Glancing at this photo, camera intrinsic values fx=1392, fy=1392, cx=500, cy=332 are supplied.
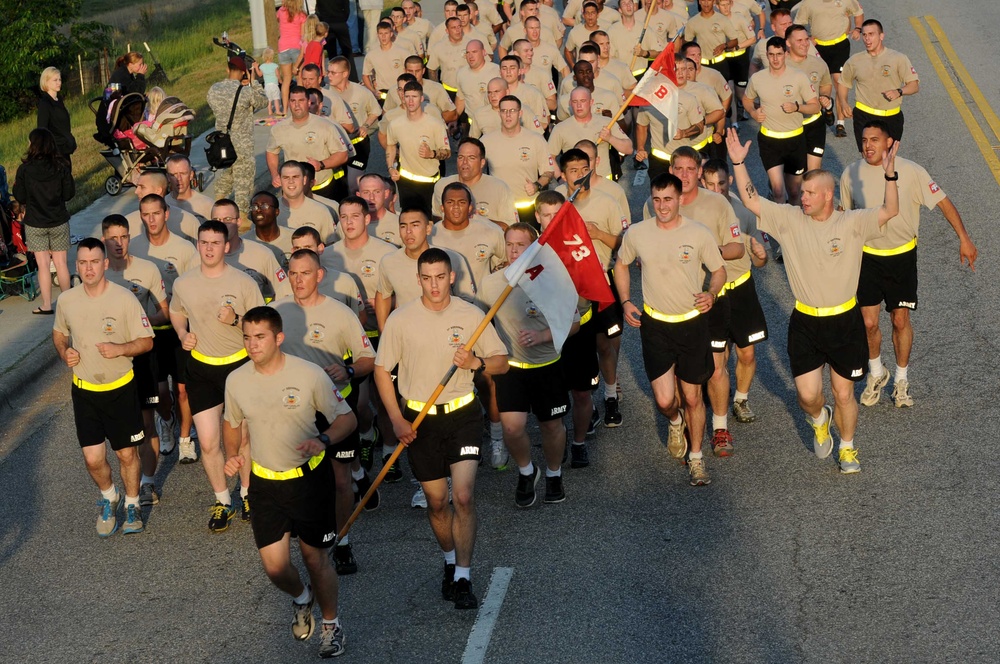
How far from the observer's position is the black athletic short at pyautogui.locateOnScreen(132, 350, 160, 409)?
35.7 feet

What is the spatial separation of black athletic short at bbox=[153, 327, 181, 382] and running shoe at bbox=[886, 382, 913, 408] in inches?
231

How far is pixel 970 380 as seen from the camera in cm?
1166

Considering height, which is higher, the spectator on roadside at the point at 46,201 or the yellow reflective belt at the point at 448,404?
the yellow reflective belt at the point at 448,404

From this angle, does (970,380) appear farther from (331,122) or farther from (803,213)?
(331,122)

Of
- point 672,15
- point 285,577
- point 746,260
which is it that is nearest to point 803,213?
point 746,260

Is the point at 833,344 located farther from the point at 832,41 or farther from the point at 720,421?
the point at 832,41

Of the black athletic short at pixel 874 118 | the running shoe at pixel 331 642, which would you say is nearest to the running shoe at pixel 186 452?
the running shoe at pixel 331 642

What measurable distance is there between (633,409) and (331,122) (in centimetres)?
511

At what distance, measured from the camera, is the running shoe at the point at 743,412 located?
37.4ft

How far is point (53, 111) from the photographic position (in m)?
16.3

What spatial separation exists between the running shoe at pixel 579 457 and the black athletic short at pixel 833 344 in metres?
1.76

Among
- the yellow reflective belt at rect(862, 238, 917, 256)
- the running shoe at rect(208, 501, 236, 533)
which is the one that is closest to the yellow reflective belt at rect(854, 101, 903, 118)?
the yellow reflective belt at rect(862, 238, 917, 256)

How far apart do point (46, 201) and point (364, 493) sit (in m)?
5.78

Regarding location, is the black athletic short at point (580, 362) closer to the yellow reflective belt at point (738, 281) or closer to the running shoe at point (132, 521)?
the yellow reflective belt at point (738, 281)
